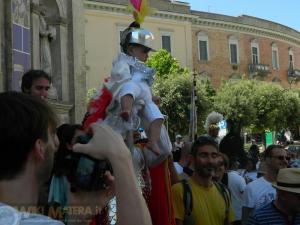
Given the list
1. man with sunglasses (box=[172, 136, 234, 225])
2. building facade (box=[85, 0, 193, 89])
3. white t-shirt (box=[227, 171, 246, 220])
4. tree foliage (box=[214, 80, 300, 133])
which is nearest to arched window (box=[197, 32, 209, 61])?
building facade (box=[85, 0, 193, 89])

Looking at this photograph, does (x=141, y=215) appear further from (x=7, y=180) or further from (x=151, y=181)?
(x=151, y=181)

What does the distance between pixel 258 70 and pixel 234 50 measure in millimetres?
3230

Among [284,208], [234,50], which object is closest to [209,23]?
[234,50]

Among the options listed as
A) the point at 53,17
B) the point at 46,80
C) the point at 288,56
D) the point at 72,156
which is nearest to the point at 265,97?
the point at 288,56

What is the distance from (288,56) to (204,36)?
1205 centimetres

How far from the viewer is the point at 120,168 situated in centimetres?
175

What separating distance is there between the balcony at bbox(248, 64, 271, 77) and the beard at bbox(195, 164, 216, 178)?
44195 mm

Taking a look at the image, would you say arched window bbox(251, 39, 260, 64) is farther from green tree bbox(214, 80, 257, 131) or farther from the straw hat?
the straw hat

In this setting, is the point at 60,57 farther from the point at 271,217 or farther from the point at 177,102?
the point at 177,102

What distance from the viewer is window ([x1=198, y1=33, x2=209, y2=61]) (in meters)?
43.5

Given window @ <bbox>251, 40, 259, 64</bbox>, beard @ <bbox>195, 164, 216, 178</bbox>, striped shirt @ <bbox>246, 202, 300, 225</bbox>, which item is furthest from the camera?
window @ <bbox>251, 40, 259, 64</bbox>

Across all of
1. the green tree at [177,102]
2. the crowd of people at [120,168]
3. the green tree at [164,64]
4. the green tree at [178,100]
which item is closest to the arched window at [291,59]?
the green tree at [164,64]

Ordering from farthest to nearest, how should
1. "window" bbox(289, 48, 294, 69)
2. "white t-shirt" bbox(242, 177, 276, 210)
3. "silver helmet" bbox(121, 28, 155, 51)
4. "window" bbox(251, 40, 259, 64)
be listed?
"window" bbox(289, 48, 294, 69) < "window" bbox(251, 40, 259, 64) < "white t-shirt" bbox(242, 177, 276, 210) < "silver helmet" bbox(121, 28, 155, 51)

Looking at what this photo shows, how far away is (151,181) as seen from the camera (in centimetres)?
372
